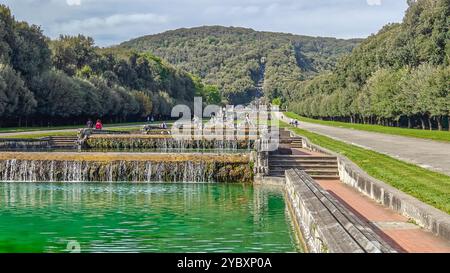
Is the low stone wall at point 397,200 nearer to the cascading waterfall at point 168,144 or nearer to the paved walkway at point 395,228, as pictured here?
the paved walkway at point 395,228

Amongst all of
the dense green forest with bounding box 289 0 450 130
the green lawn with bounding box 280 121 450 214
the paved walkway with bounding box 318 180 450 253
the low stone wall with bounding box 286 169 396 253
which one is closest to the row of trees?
the dense green forest with bounding box 289 0 450 130

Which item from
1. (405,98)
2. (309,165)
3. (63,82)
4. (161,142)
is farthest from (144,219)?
(63,82)

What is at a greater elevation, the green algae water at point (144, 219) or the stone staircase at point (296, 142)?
the stone staircase at point (296, 142)

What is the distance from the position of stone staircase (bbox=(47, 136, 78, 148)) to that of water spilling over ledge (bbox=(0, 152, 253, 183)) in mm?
19601

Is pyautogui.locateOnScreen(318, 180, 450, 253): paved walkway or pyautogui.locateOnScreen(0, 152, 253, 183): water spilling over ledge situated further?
pyautogui.locateOnScreen(0, 152, 253, 183): water spilling over ledge

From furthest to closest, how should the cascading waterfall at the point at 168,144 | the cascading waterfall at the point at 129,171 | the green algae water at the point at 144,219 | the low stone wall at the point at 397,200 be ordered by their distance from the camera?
the cascading waterfall at the point at 168,144, the cascading waterfall at the point at 129,171, the green algae water at the point at 144,219, the low stone wall at the point at 397,200

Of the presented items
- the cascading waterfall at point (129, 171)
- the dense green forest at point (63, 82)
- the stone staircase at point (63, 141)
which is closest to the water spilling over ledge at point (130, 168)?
the cascading waterfall at point (129, 171)

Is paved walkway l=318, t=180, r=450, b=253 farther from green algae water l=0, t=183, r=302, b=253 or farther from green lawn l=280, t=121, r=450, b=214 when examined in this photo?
green algae water l=0, t=183, r=302, b=253

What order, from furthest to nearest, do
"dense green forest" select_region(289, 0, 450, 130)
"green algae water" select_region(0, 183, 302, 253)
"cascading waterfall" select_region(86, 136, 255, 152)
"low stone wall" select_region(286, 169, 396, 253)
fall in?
"dense green forest" select_region(289, 0, 450, 130) < "cascading waterfall" select_region(86, 136, 255, 152) < "green algae water" select_region(0, 183, 302, 253) < "low stone wall" select_region(286, 169, 396, 253)

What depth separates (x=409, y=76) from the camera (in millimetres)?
69312

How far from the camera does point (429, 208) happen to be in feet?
43.7

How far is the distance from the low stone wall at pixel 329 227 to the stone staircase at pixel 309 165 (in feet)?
25.8

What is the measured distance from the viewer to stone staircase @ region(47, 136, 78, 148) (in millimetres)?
47062

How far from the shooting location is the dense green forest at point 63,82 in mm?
67312
